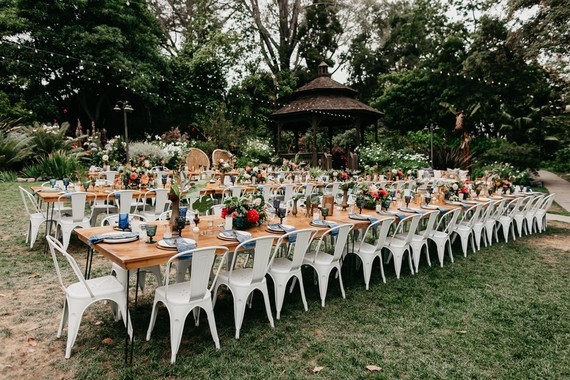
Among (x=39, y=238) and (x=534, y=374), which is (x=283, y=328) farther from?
(x=39, y=238)

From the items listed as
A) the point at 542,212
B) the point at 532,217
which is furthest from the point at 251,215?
the point at 542,212

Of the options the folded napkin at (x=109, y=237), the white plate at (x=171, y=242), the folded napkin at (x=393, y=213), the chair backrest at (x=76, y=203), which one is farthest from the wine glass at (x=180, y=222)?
the folded napkin at (x=393, y=213)

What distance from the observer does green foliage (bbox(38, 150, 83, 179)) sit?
11.5 metres

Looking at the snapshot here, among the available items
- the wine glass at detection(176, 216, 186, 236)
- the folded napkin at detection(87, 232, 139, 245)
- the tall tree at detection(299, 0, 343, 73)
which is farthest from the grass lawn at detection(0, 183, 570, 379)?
the tall tree at detection(299, 0, 343, 73)

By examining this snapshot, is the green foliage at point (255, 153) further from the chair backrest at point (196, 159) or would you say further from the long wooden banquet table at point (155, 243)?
the long wooden banquet table at point (155, 243)

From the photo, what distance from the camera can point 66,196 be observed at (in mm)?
5668

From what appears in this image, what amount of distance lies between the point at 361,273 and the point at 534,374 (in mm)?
2560

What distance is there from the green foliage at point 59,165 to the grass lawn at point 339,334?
22.4 feet

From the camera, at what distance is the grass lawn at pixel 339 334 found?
9.80ft

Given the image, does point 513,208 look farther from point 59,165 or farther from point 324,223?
point 59,165

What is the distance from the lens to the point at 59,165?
1166cm

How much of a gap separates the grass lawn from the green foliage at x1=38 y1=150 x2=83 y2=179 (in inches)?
268

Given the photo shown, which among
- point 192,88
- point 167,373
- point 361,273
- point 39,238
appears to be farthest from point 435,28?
point 167,373

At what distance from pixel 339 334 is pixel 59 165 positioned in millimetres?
11089
